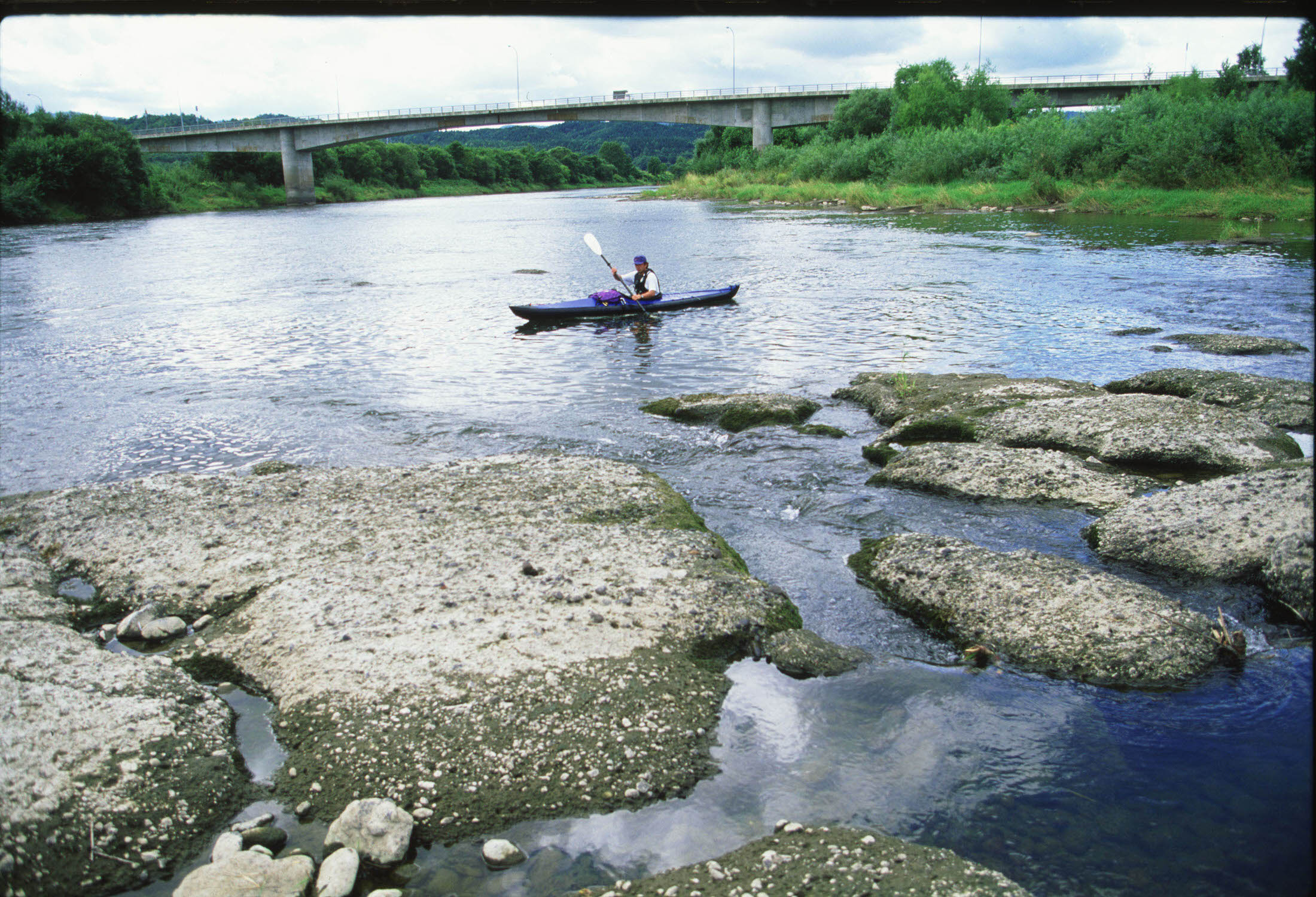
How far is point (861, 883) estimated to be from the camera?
310 centimetres

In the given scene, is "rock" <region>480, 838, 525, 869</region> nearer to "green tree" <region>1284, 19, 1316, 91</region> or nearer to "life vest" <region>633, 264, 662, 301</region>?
"green tree" <region>1284, 19, 1316, 91</region>

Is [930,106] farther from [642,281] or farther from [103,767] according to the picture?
[103,767]

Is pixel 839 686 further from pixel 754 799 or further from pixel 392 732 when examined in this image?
pixel 392 732

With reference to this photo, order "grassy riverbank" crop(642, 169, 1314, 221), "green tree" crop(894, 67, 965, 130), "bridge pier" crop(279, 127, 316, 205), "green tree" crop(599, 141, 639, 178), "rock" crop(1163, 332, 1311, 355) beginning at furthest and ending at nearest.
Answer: "green tree" crop(599, 141, 639, 178)
"bridge pier" crop(279, 127, 316, 205)
"green tree" crop(894, 67, 965, 130)
"grassy riverbank" crop(642, 169, 1314, 221)
"rock" crop(1163, 332, 1311, 355)

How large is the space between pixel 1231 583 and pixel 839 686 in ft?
9.03

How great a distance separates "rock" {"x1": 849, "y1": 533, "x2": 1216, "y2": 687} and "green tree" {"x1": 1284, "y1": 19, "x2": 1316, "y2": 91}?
366 centimetres

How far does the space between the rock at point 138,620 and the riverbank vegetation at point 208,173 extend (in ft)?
11.0

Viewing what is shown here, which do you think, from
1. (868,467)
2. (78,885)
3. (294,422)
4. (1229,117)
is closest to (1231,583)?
(868,467)

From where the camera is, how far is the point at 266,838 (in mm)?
3520

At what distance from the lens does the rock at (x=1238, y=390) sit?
28.6ft

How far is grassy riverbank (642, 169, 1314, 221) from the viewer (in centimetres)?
2573

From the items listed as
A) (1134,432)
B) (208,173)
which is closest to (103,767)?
(1134,432)

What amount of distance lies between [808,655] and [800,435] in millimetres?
4872

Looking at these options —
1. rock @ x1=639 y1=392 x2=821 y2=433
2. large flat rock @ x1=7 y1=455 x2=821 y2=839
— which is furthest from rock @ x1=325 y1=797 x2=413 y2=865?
rock @ x1=639 y1=392 x2=821 y2=433
